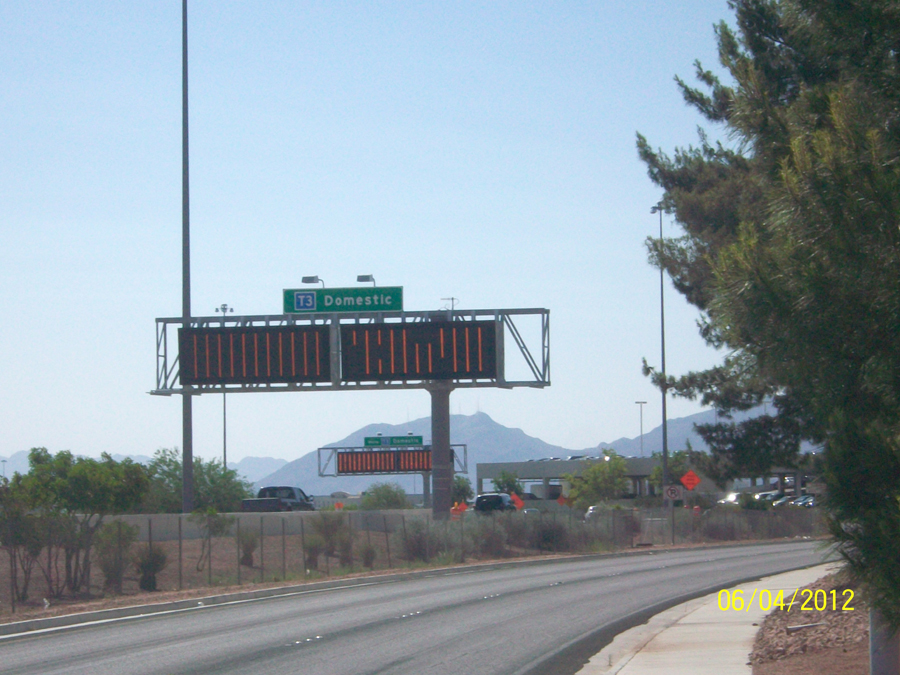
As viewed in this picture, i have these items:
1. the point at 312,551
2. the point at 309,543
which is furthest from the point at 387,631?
the point at 309,543

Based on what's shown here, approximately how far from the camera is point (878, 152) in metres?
7.75

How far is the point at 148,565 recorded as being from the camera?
88.0ft

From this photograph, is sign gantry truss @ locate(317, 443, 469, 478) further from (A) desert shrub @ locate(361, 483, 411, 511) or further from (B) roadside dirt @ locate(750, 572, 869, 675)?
(B) roadside dirt @ locate(750, 572, 869, 675)

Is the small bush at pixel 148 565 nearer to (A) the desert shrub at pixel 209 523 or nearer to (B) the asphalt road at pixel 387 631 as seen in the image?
(A) the desert shrub at pixel 209 523

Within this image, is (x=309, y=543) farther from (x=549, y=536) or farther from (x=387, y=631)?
(x=387, y=631)

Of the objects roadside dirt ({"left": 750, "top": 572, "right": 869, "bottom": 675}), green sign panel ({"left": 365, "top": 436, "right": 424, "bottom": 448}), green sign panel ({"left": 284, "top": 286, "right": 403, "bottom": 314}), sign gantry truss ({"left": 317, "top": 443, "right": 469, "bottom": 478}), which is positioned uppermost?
green sign panel ({"left": 284, "top": 286, "right": 403, "bottom": 314})

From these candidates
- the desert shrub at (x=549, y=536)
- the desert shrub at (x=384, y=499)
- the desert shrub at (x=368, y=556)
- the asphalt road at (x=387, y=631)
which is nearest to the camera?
the asphalt road at (x=387, y=631)

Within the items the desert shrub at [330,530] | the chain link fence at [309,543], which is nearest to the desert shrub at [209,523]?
the chain link fence at [309,543]

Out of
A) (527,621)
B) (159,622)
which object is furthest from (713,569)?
(159,622)

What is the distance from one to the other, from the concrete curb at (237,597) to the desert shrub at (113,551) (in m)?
3.56
